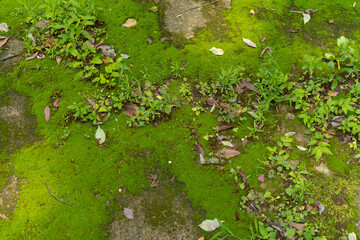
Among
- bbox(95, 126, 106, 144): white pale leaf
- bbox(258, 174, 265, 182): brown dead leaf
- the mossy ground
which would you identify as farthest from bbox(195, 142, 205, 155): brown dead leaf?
bbox(95, 126, 106, 144): white pale leaf

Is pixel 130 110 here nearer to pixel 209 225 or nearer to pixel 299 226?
pixel 209 225

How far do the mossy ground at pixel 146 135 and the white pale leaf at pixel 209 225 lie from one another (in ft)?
0.21

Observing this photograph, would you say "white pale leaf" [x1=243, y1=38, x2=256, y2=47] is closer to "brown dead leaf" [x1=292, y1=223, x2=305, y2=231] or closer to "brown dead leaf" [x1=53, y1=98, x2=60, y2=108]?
"brown dead leaf" [x1=292, y1=223, x2=305, y2=231]

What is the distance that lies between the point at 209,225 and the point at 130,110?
5.02 feet

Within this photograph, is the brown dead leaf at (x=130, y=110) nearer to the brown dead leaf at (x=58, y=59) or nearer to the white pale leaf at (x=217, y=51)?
the brown dead leaf at (x=58, y=59)

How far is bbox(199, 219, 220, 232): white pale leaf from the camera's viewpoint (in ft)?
7.50

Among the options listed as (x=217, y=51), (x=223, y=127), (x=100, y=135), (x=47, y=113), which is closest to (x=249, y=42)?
(x=217, y=51)

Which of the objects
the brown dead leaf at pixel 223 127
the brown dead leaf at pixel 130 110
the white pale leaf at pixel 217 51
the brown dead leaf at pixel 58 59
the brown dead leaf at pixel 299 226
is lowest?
the brown dead leaf at pixel 299 226

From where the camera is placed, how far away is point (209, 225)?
2307 millimetres

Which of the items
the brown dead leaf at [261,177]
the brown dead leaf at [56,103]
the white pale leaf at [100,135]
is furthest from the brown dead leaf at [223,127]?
the brown dead leaf at [56,103]

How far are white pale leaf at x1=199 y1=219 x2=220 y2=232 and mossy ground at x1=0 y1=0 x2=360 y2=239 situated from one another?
0.21 feet

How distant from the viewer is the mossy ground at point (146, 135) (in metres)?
2.38

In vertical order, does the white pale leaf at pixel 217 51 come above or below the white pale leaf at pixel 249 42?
below

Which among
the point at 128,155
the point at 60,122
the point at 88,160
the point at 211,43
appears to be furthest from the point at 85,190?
the point at 211,43
